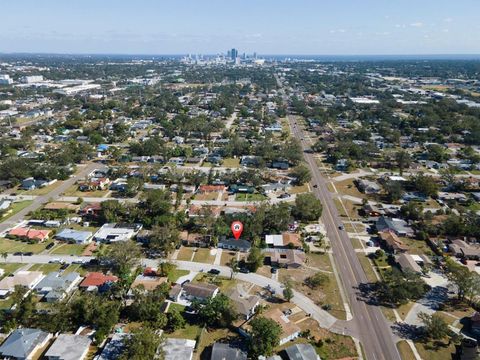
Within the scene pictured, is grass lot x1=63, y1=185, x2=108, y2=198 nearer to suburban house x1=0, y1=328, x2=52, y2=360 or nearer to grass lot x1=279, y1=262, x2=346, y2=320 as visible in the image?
suburban house x1=0, y1=328, x2=52, y2=360

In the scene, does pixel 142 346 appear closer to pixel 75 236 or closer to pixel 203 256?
pixel 203 256

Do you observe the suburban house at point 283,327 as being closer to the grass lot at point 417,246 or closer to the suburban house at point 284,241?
the suburban house at point 284,241

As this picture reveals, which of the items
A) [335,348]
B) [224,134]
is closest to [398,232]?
[335,348]

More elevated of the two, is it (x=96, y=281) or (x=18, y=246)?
(x=96, y=281)

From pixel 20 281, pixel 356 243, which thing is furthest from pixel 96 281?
pixel 356 243

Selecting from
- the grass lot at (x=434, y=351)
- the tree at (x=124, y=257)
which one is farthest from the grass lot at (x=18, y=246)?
the grass lot at (x=434, y=351)

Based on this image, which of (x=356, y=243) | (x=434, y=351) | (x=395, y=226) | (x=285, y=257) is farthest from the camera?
(x=395, y=226)
